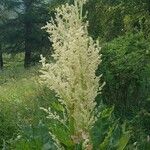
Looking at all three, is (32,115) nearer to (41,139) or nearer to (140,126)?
(140,126)

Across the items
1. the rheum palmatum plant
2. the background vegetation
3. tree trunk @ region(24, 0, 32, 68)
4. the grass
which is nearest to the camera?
the rheum palmatum plant

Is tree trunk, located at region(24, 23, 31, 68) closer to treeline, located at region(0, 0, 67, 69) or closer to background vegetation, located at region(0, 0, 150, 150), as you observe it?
treeline, located at region(0, 0, 67, 69)

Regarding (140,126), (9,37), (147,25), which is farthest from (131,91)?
(9,37)

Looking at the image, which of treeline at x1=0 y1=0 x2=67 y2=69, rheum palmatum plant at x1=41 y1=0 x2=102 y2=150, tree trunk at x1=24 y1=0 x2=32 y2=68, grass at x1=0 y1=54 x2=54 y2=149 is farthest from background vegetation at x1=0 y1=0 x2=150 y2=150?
tree trunk at x1=24 y1=0 x2=32 y2=68

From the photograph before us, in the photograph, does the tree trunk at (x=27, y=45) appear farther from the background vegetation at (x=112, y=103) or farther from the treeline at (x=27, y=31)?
the background vegetation at (x=112, y=103)

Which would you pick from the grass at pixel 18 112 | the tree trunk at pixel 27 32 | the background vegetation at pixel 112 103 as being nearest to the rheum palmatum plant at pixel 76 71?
the background vegetation at pixel 112 103

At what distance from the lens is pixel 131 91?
11.0 metres

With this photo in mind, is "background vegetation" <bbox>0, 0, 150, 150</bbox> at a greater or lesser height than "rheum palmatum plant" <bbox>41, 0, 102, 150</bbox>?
lesser

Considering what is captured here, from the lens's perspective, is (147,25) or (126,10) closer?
(147,25)

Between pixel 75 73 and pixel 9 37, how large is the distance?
36907 mm

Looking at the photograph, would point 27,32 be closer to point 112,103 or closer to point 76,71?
point 112,103

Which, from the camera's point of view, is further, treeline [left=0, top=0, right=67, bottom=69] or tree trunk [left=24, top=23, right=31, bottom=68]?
tree trunk [left=24, top=23, right=31, bottom=68]

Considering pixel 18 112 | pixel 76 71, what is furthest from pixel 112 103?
pixel 76 71

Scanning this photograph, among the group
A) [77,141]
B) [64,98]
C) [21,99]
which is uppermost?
[64,98]
